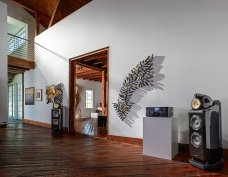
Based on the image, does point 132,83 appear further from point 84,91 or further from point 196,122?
point 84,91

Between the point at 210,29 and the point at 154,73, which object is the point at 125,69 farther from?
the point at 210,29

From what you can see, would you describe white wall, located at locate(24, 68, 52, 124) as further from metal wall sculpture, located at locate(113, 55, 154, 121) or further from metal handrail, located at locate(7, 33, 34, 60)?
metal wall sculpture, located at locate(113, 55, 154, 121)

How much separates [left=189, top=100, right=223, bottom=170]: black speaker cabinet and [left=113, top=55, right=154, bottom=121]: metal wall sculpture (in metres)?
1.42

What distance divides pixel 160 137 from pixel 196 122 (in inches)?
26.4

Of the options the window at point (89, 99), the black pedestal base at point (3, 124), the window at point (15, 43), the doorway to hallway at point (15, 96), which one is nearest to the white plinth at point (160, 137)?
the black pedestal base at point (3, 124)

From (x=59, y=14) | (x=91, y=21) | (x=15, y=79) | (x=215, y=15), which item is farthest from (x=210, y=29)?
(x=15, y=79)

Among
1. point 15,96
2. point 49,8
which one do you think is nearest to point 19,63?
point 49,8

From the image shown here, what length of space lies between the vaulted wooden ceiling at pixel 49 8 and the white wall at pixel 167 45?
7.31 feet

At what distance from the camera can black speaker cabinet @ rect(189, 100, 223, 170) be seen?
2.48 m

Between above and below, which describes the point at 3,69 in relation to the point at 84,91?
above

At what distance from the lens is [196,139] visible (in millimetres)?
2586

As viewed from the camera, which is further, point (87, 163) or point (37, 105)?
point (37, 105)

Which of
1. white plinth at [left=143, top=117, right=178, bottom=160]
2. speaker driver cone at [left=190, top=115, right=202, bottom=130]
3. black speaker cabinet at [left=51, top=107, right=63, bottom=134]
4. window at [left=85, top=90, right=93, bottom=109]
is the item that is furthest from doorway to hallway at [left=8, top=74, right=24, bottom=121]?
speaker driver cone at [left=190, top=115, right=202, bottom=130]

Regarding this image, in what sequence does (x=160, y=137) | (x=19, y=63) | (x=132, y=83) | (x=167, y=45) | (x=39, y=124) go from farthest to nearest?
(x=19, y=63)
(x=39, y=124)
(x=132, y=83)
(x=167, y=45)
(x=160, y=137)
